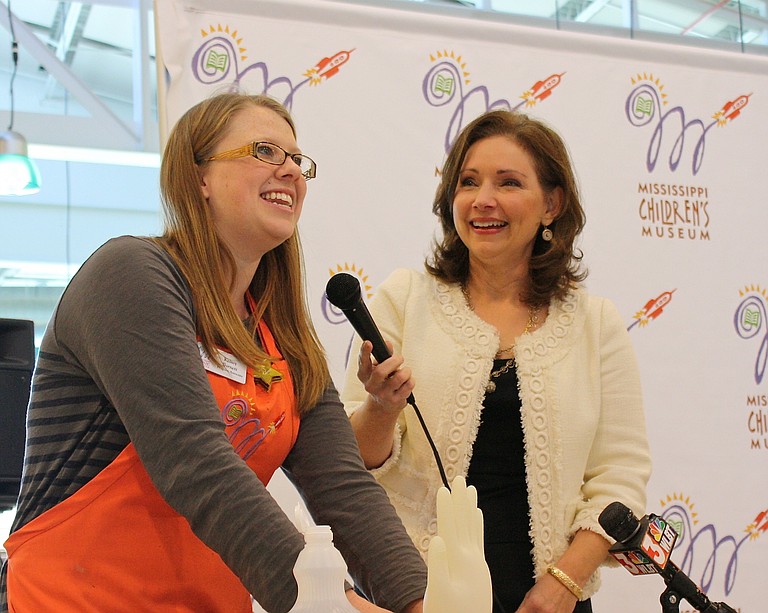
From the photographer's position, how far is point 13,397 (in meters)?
2.30

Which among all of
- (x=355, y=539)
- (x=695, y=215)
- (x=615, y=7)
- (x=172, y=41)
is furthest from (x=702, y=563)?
(x=615, y=7)

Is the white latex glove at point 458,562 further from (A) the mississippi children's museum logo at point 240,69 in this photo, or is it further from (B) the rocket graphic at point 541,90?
(B) the rocket graphic at point 541,90

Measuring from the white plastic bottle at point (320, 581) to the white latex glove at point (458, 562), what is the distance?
8 cm

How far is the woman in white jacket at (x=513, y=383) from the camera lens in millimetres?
1853

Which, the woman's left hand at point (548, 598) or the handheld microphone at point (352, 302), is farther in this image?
the woman's left hand at point (548, 598)

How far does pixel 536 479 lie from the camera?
1.86 meters

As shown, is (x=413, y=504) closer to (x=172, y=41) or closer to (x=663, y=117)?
(x=172, y=41)

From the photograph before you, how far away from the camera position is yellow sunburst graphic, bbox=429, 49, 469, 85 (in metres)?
2.92

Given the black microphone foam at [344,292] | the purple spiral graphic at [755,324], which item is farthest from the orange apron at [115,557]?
the purple spiral graphic at [755,324]

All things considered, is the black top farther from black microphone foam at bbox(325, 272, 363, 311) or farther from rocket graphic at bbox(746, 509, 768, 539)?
rocket graphic at bbox(746, 509, 768, 539)

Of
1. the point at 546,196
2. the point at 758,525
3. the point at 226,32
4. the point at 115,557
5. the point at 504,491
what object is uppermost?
the point at 226,32

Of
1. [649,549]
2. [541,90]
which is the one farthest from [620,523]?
[541,90]

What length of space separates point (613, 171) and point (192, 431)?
2190 millimetres

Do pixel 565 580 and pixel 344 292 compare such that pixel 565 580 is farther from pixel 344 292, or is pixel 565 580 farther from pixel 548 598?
pixel 344 292
